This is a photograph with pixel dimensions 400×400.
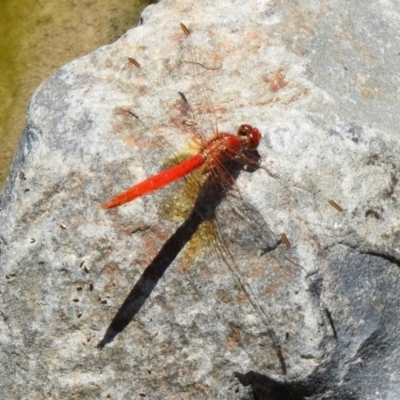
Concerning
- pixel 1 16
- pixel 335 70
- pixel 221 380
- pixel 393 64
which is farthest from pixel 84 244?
pixel 1 16

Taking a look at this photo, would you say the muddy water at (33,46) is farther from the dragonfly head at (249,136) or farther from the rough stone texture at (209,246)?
the dragonfly head at (249,136)

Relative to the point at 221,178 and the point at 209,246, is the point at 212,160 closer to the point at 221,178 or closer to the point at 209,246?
the point at 221,178

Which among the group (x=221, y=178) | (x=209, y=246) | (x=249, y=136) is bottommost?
(x=209, y=246)

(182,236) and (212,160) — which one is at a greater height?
(212,160)

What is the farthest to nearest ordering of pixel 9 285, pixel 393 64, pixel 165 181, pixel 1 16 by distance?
pixel 1 16, pixel 393 64, pixel 9 285, pixel 165 181

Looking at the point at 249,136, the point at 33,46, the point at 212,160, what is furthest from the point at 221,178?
the point at 33,46

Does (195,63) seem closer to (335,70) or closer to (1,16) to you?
(335,70)

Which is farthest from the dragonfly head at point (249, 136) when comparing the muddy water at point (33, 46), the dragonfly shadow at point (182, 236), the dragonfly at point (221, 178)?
the muddy water at point (33, 46)
